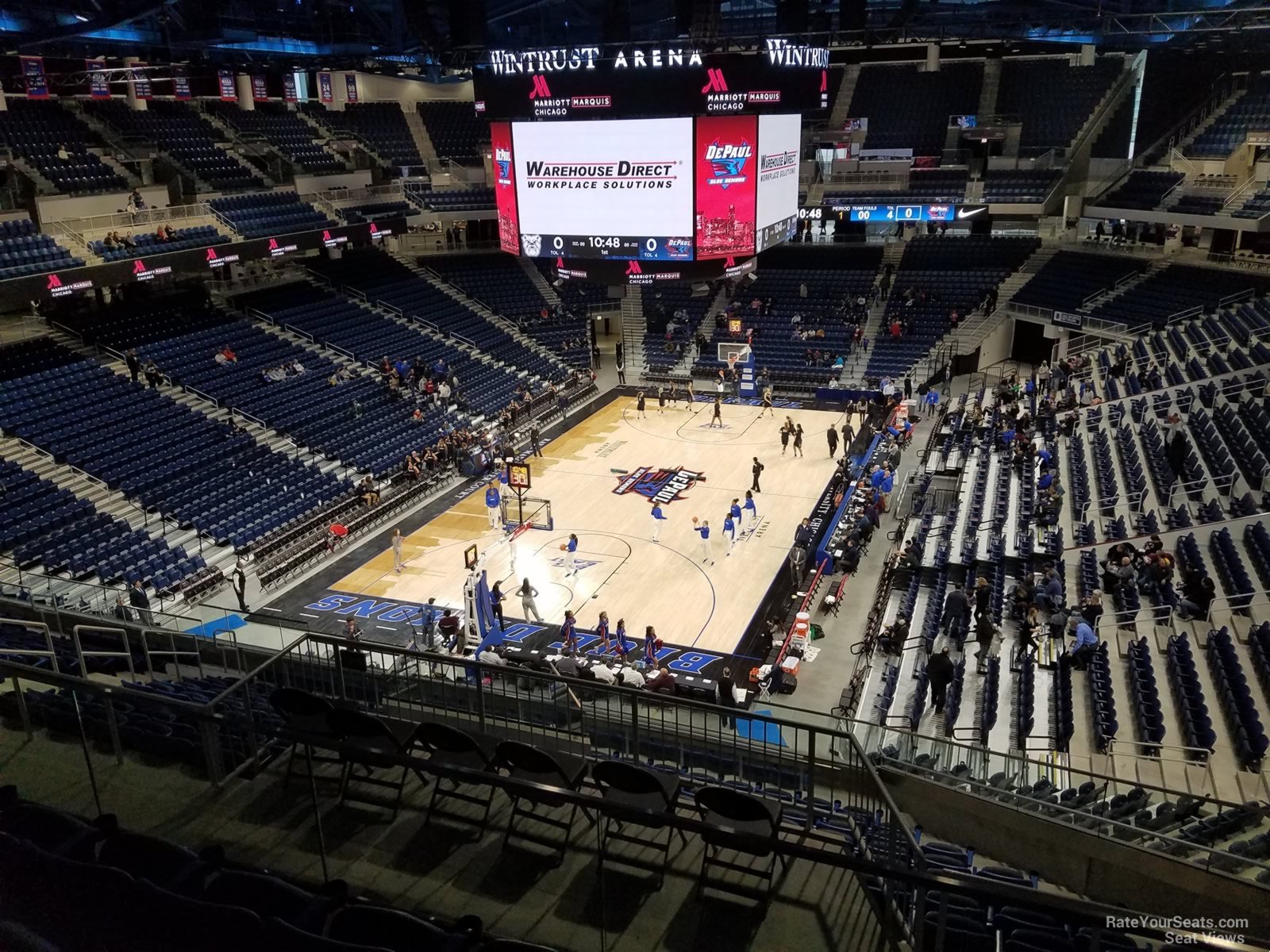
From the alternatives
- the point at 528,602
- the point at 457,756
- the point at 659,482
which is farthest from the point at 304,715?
the point at 659,482

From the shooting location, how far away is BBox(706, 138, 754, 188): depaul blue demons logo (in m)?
18.8

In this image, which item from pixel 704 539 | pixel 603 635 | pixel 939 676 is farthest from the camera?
pixel 704 539

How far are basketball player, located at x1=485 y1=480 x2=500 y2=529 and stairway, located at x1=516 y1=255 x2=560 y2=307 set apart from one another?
56.6ft

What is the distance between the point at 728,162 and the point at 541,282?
22.7m

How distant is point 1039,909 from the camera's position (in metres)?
3.85

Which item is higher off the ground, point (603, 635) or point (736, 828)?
point (736, 828)

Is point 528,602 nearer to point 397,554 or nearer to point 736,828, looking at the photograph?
point 397,554

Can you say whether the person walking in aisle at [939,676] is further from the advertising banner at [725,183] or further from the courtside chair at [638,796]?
the advertising banner at [725,183]

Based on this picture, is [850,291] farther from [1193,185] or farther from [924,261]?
[1193,185]

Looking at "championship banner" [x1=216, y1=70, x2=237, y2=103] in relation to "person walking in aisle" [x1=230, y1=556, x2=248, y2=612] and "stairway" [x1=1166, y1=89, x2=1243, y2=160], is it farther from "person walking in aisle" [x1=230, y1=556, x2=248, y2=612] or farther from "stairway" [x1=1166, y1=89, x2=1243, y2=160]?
"stairway" [x1=1166, y1=89, x2=1243, y2=160]

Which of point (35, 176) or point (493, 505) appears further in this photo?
point (35, 176)

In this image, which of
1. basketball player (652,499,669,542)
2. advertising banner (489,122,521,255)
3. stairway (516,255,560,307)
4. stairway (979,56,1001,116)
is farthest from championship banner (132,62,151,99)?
stairway (979,56,1001,116)

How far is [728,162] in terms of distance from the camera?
62.3 ft

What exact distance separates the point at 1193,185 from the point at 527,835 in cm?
3539
